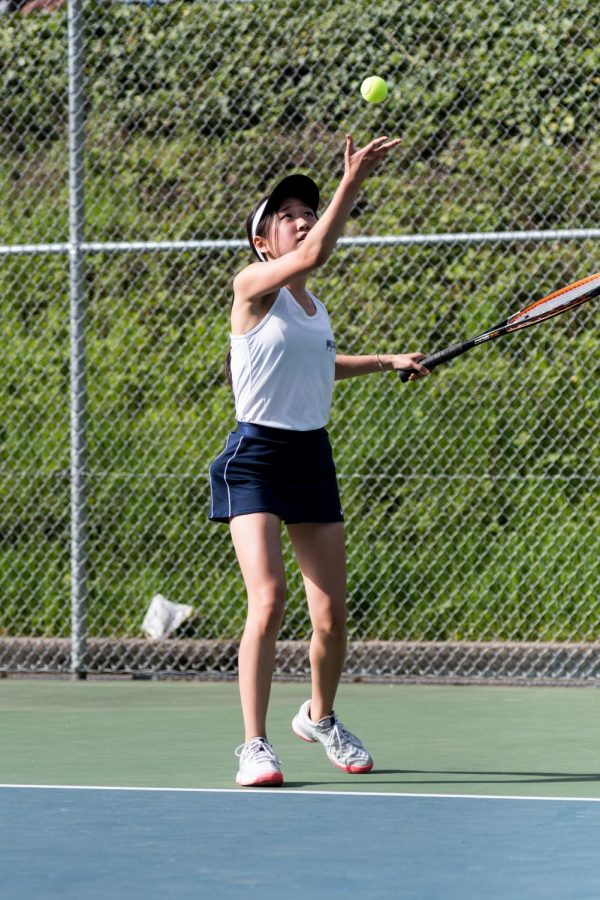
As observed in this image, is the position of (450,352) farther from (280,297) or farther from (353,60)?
(353,60)

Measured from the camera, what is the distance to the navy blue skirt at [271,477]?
16.9 ft

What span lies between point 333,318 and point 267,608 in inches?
190

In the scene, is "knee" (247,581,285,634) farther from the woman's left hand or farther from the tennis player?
the woman's left hand

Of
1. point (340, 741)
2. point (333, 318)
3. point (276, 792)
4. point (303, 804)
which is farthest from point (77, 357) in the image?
point (303, 804)

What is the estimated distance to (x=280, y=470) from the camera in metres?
5.17

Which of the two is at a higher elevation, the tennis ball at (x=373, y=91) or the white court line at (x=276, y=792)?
the tennis ball at (x=373, y=91)

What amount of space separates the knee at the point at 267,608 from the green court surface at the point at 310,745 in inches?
17.9

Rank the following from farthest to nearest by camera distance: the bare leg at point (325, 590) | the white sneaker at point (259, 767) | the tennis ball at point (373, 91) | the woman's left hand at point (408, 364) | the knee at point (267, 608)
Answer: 1. the tennis ball at point (373, 91)
2. the woman's left hand at point (408, 364)
3. the bare leg at point (325, 590)
4. the knee at point (267, 608)
5. the white sneaker at point (259, 767)

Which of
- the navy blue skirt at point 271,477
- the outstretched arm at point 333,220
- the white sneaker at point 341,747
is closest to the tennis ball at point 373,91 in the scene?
the outstretched arm at point 333,220

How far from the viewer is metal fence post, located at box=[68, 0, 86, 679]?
819cm

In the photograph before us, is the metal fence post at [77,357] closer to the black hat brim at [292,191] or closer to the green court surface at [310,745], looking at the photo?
the green court surface at [310,745]

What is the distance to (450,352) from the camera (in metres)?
5.45

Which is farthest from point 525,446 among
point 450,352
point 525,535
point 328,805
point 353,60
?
point 328,805

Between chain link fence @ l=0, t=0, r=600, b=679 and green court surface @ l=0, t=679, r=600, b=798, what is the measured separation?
71 cm
